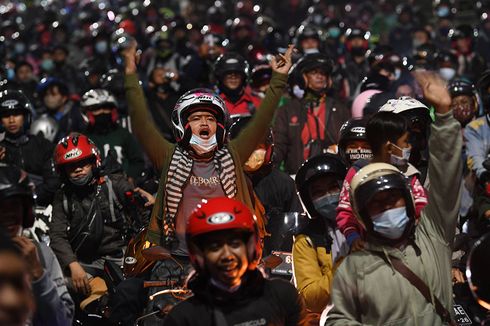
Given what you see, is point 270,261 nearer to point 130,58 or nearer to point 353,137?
point 353,137

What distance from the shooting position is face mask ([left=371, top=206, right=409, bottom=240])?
5.68 m

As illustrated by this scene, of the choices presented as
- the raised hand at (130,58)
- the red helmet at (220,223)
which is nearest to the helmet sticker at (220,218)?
the red helmet at (220,223)

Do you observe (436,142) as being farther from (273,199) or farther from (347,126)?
(273,199)

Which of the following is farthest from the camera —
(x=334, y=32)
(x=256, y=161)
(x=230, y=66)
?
(x=334, y=32)

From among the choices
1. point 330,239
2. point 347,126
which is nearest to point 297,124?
point 347,126

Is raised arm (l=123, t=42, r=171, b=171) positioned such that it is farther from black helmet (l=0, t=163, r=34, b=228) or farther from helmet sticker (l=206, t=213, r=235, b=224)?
helmet sticker (l=206, t=213, r=235, b=224)

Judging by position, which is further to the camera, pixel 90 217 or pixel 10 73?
pixel 10 73

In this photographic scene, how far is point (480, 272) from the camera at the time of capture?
5098mm

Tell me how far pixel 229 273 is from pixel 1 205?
1349 mm

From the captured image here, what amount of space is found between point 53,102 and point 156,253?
9.82 meters

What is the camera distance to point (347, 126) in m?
8.55

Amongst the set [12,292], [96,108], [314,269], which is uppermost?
[96,108]

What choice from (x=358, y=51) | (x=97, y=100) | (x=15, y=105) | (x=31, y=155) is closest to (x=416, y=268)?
(x=31, y=155)

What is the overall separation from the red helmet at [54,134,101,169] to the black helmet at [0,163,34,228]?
3479 millimetres
